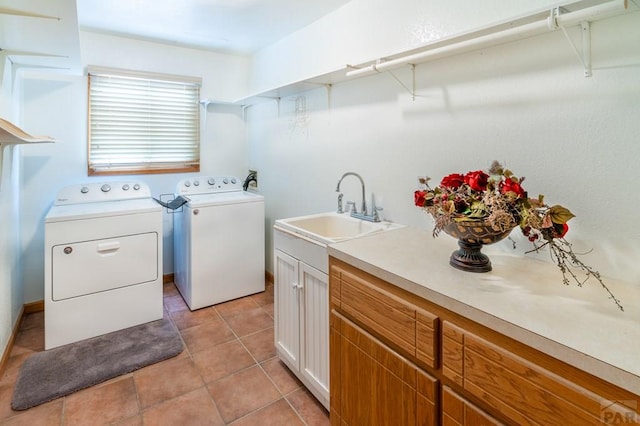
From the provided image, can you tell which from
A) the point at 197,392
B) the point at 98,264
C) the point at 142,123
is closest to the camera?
the point at 197,392

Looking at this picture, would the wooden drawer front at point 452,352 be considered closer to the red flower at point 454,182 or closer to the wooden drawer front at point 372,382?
the wooden drawer front at point 372,382

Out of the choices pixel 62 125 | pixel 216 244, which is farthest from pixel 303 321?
pixel 62 125

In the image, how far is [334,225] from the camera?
7.41 ft

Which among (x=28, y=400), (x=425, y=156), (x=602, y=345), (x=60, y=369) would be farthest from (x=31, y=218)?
(x=602, y=345)

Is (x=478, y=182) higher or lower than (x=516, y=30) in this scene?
lower

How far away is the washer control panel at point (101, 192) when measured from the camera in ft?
8.71

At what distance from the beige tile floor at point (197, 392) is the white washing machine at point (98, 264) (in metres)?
0.34

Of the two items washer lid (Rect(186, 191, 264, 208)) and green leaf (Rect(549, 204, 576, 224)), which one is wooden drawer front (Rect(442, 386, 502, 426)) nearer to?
green leaf (Rect(549, 204, 576, 224))

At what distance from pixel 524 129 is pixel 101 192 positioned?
3.07 m

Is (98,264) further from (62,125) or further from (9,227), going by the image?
(62,125)

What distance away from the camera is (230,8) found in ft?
7.91

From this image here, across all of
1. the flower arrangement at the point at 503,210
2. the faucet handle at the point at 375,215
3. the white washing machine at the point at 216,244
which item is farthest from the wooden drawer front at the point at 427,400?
the white washing machine at the point at 216,244

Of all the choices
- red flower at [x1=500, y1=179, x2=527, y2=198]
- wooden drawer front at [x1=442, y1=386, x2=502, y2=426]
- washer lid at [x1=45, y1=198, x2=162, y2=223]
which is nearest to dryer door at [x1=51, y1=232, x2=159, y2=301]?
washer lid at [x1=45, y1=198, x2=162, y2=223]

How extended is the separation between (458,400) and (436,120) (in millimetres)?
1317
